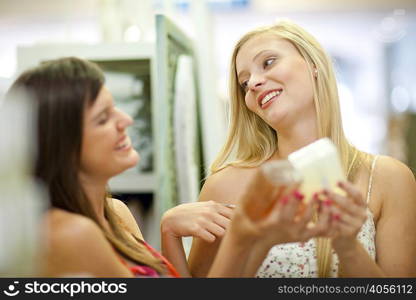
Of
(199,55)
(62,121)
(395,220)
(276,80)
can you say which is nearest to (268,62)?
(276,80)

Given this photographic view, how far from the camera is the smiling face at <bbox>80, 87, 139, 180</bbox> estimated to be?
77 cm

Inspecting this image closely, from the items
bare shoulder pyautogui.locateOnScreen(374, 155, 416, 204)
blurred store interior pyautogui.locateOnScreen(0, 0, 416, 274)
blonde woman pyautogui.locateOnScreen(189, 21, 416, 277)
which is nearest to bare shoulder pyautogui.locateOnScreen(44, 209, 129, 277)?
blurred store interior pyautogui.locateOnScreen(0, 0, 416, 274)

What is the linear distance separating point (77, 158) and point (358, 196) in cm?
39

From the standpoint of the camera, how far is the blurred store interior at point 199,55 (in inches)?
77.0

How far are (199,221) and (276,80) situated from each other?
309 millimetres

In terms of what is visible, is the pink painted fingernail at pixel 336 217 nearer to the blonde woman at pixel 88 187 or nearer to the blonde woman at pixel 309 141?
the blonde woman at pixel 88 187

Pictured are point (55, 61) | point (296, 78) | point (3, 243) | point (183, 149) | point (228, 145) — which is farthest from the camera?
point (183, 149)

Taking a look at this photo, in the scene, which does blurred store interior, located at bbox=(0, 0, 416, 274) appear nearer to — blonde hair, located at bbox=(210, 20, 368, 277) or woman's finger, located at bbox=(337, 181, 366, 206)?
blonde hair, located at bbox=(210, 20, 368, 277)

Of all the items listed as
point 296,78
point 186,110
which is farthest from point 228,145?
point 186,110

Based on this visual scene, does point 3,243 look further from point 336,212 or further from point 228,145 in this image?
point 228,145

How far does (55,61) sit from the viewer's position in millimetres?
801

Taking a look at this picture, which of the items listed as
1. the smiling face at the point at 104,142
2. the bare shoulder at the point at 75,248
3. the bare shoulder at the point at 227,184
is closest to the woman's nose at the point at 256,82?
the bare shoulder at the point at 227,184

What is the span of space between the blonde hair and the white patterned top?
1.6 inches

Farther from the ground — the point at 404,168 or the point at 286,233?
the point at 404,168
